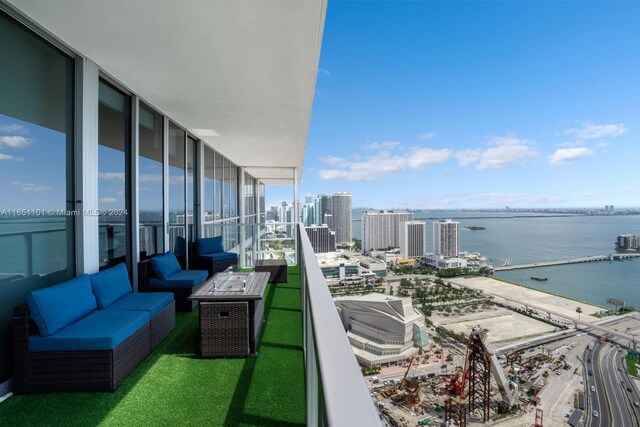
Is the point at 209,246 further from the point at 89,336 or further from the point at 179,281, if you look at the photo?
the point at 89,336

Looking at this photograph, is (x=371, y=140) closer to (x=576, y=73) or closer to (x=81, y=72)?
(x=576, y=73)

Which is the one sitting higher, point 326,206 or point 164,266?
point 326,206

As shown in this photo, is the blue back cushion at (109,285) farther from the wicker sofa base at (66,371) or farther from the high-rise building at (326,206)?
the high-rise building at (326,206)

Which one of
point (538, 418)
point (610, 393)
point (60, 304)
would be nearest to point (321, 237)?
point (538, 418)

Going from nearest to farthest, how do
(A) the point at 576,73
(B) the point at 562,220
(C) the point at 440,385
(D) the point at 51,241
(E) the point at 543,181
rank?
(D) the point at 51,241
(C) the point at 440,385
(A) the point at 576,73
(B) the point at 562,220
(E) the point at 543,181

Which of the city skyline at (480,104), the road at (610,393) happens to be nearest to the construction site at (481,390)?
the road at (610,393)

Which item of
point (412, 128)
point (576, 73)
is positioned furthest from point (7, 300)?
point (412, 128)
